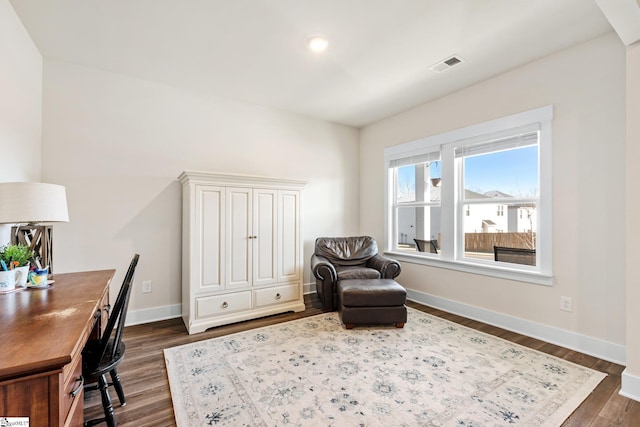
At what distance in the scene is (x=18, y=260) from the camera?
173 centimetres

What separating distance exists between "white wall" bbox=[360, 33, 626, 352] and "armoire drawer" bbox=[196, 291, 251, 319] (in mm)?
2604

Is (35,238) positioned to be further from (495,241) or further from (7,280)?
(495,241)

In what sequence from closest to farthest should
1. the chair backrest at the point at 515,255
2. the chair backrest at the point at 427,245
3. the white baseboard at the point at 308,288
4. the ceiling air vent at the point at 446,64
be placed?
1. the ceiling air vent at the point at 446,64
2. the chair backrest at the point at 515,255
3. the chair backrest at the point at 427,245
4. the white baseboard at the point at 308,288

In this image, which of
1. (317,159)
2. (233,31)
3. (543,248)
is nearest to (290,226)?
(317,159)

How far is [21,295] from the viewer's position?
5.18 ft

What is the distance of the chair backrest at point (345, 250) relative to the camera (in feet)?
12.8

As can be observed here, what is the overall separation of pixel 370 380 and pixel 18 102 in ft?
11.0

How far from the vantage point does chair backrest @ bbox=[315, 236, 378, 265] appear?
12.8ft

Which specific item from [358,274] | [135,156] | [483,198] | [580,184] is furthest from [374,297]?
[135,156]

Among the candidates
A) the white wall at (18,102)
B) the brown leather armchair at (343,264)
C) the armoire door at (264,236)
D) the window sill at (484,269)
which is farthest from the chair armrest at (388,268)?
the white wall at (18,102)

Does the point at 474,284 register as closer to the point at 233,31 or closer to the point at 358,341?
the point at 358,341

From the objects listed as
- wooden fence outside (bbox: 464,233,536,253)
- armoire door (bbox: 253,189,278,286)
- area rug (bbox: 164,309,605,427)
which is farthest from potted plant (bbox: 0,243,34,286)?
wooden fence outside (bbox: 464,233,536,253)

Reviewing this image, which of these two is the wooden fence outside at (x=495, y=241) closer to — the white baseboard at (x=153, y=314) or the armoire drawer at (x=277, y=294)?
the armoire drawer at (x=277, y=294)

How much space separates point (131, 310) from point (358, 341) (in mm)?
2419
